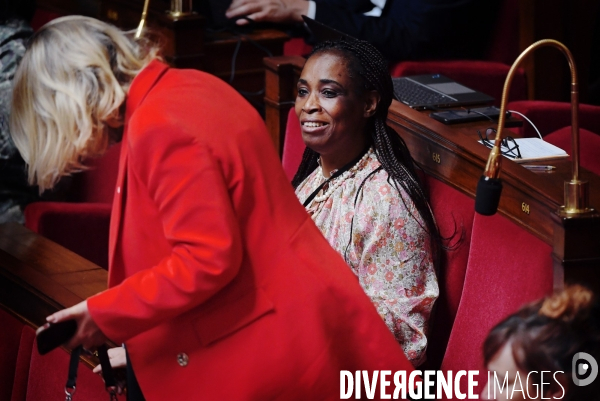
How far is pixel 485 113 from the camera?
2.40 meters

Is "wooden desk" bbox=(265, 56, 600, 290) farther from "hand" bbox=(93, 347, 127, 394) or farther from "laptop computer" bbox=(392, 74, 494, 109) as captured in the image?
"hand" bbox=(93, 347, 127, 394)

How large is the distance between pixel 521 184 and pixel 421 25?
5.91 feet

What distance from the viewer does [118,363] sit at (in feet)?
6.29

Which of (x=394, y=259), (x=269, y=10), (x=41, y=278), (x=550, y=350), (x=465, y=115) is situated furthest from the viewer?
(x=269, y=10)

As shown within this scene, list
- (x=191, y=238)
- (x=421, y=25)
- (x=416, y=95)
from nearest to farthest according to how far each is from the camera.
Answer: (x=191, y=238)
(x=416, y=95)
(x=421, y=25)

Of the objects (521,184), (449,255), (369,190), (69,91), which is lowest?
(449,255)

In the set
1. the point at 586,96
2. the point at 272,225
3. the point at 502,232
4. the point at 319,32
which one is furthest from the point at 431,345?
the point at 586,96

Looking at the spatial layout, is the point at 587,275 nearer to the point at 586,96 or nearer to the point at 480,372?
the point at 480,372

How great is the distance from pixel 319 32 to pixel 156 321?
4.59 ft

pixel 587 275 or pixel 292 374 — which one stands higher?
pixel 587 275

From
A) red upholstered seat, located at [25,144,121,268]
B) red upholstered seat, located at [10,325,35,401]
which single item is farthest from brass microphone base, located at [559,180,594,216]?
red upholstered seat, located at [25,144,121,268]

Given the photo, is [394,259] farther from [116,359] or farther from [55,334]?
[55,334]

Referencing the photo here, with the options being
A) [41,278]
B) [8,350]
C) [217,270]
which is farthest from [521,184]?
[8,350]

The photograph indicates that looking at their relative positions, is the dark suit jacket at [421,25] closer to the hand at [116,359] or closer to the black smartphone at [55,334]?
the hand at [116,359]
